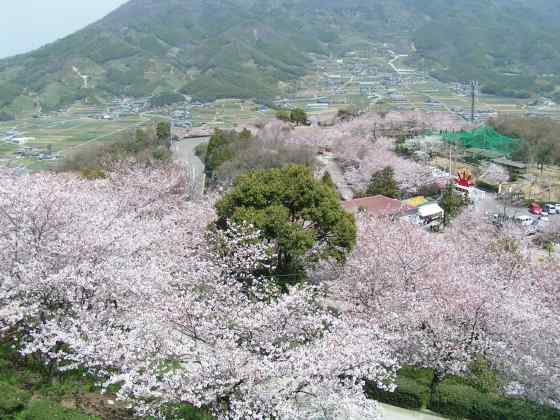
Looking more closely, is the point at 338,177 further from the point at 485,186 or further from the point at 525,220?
the point at 525,220

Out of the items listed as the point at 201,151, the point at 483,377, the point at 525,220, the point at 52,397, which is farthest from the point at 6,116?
the point at 483,377

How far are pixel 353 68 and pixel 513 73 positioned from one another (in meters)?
33.2

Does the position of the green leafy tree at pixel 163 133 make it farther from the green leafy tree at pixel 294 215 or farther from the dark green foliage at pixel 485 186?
the green leafy tree at pixel 294 215

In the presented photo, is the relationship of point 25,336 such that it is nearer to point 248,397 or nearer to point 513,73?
point 248,397

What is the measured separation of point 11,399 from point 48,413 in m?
0.69

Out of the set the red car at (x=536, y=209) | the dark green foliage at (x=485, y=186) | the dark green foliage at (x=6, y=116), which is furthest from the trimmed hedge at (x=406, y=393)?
the dark green foliage at (x=6, y=116)

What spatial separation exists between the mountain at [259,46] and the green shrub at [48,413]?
82.1m

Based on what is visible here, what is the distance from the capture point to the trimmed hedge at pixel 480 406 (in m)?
9.43

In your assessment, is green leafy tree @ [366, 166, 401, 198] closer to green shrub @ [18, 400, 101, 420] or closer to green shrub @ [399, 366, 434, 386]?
green shrub @ [399, 366, 434, 386]

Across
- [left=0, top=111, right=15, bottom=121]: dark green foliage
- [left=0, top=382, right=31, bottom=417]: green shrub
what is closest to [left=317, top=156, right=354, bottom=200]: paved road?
[left=0, top=382, right=31, bottom=417]: green shrub

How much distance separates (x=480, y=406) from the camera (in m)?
9.76

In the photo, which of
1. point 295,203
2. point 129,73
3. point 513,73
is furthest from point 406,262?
point 513,73

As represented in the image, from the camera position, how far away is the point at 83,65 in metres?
102

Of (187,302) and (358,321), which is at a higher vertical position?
(187,302)
